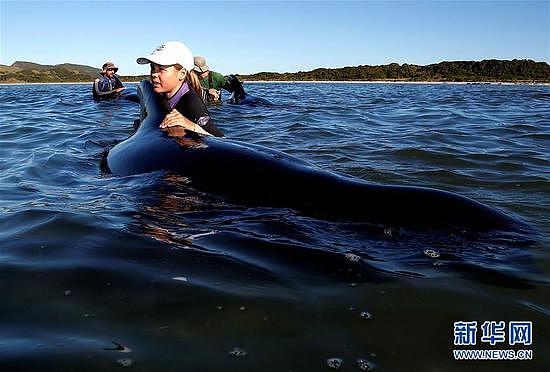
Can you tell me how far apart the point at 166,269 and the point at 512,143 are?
28.8ft

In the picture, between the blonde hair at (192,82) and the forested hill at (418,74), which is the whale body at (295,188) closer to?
the blonde hair at (192,82)

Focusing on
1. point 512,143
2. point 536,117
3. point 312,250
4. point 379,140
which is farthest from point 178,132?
point 536,117

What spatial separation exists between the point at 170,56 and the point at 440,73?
352 ft

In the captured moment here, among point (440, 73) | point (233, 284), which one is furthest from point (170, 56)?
point (440, 73)

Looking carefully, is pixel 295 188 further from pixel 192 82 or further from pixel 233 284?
pixel 192 82

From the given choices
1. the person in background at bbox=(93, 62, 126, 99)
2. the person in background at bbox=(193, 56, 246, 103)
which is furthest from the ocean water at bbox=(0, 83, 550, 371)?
the person in background at bbox=(93, 62, 126, 99)

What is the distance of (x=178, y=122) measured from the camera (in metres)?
6.14

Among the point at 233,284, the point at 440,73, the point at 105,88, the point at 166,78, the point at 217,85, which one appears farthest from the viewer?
the point at 440,73

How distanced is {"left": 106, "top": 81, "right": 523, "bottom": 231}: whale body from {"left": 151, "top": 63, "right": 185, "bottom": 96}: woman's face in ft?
2.77

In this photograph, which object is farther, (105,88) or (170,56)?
(105,88)

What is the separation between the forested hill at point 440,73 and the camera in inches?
3469

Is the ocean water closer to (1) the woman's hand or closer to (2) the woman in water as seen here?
(1) the woman's hand

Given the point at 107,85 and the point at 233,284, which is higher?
the point at 107,85

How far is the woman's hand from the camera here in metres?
6.12
